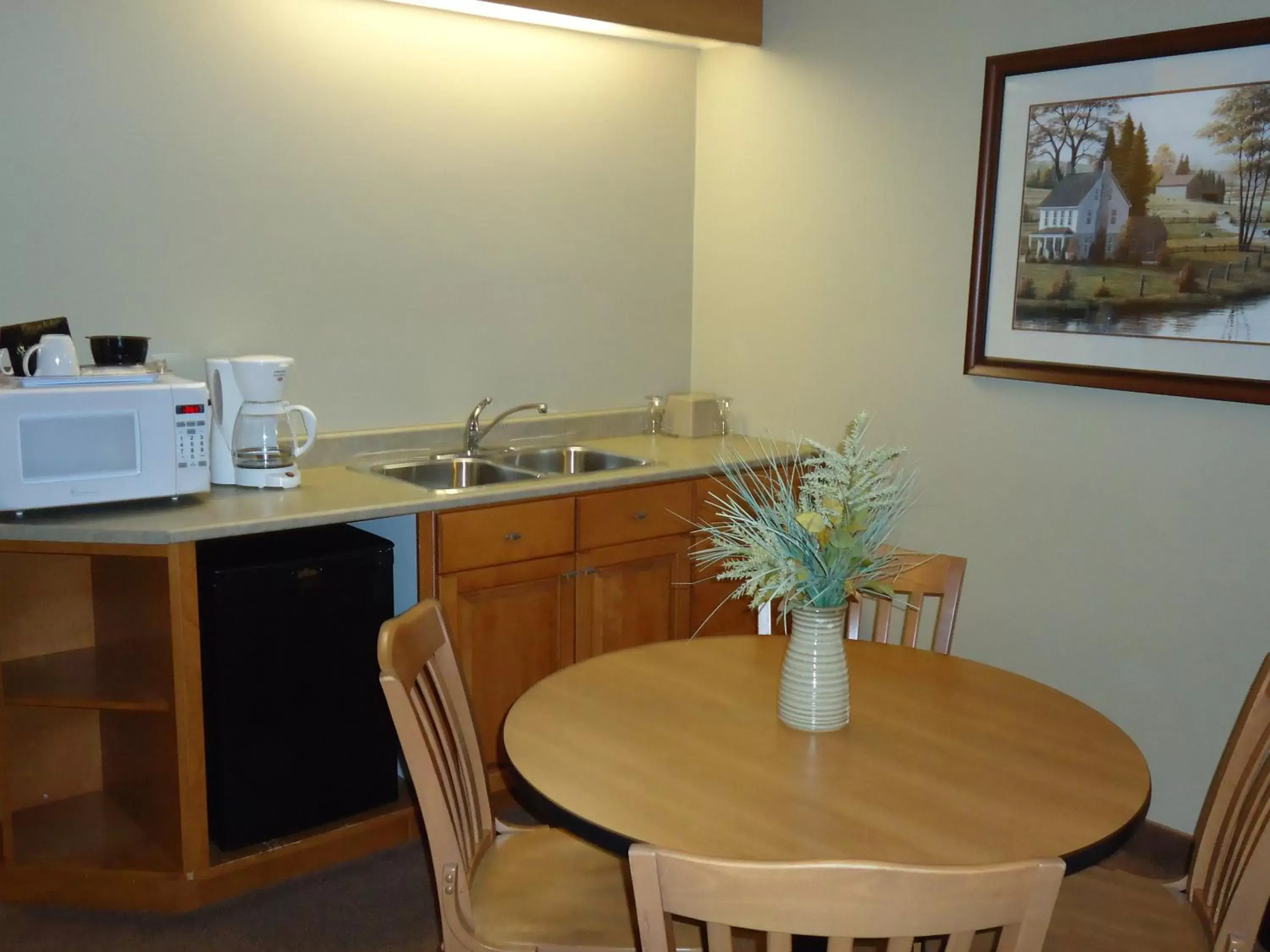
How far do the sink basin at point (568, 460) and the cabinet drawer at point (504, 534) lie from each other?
53cm

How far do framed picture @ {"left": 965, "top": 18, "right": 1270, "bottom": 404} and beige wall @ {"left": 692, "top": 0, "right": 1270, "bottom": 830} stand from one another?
76 mm

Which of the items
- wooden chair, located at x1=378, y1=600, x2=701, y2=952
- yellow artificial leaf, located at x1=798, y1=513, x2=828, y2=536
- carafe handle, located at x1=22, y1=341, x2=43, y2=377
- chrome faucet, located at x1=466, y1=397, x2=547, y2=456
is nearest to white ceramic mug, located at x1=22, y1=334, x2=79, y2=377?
carafe handle, located at x1=22, y1=341, x2=43, y2=377

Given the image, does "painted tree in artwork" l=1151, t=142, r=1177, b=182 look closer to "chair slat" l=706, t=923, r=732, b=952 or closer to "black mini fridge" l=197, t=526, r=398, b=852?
"black mini fridge" l=197, t=526, r=398, b=852

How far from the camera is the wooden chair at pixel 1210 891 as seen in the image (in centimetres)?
181

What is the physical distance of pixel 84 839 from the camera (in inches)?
111

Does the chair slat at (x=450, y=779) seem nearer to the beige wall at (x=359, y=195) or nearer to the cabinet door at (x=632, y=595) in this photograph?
the cabinet door at (x=632, y=595)

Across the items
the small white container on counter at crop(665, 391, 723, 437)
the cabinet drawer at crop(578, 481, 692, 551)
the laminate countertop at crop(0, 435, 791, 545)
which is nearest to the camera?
the laminate countertop at crop(0, 435, 791, 545)

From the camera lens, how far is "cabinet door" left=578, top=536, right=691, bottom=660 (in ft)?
10.9

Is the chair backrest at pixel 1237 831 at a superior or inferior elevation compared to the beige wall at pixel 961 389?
inferior

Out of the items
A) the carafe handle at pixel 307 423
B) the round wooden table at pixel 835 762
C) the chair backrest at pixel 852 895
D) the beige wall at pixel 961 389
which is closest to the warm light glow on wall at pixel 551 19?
the beige wall at pixel 961 389

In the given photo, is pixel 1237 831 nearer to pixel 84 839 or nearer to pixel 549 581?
pixel 549 581

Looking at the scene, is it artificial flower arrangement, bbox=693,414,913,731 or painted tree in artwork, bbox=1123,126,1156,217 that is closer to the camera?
artificial flower arrangement, bbox=693,414,913,731

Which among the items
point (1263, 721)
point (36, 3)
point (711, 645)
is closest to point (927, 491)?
point (711, 645)

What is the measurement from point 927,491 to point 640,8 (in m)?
1.75
